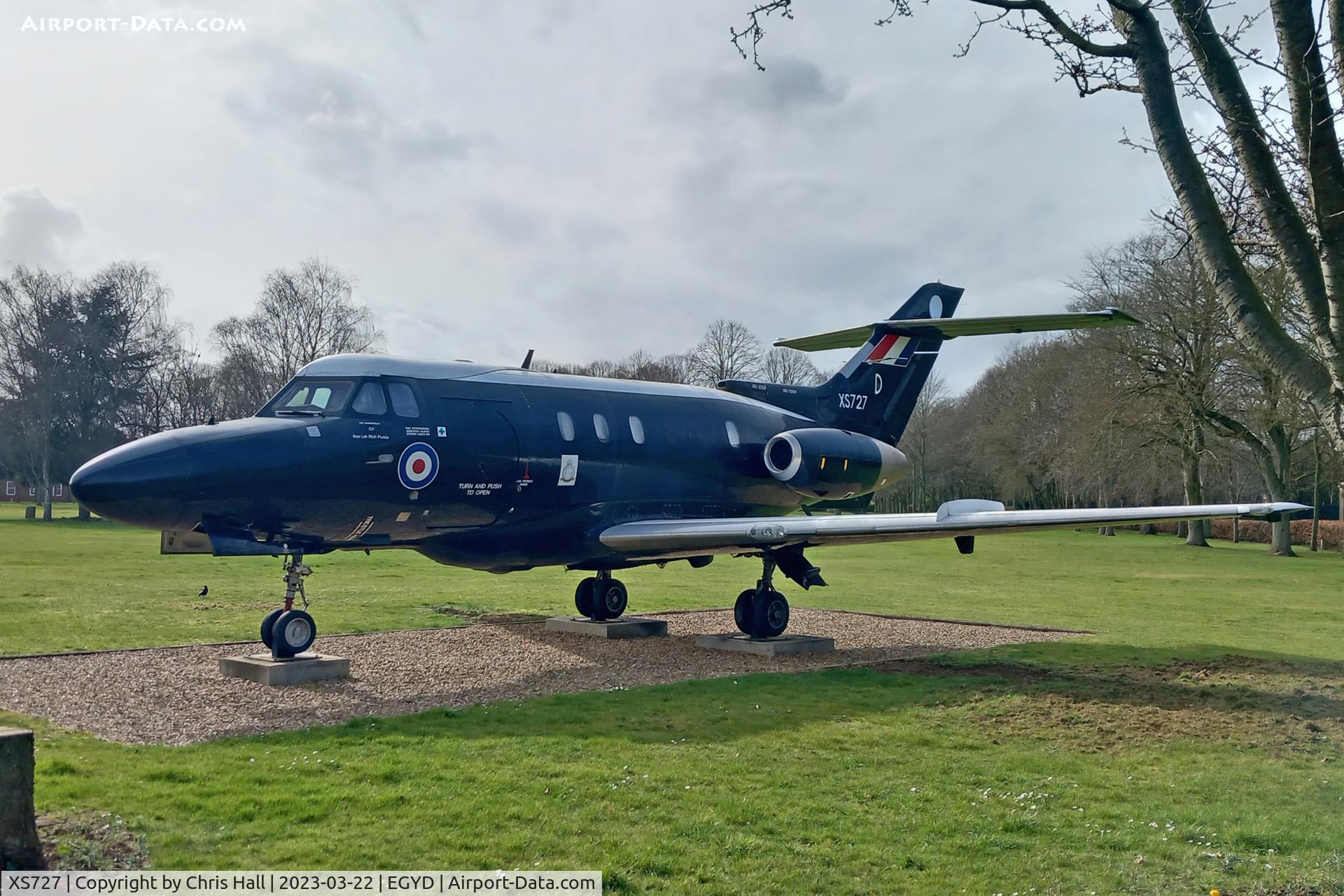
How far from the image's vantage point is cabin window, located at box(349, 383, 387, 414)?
1223 cm

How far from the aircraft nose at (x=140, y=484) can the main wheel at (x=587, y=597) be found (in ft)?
22.5

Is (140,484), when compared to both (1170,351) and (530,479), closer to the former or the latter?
(530,479)

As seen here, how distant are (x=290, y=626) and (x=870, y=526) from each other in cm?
691

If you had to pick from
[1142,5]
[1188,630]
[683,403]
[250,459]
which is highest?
[1142,5]

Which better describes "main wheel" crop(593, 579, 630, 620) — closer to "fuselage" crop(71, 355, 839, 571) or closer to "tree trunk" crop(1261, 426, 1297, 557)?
"fuselage" crop(71, 355, 839, 571)

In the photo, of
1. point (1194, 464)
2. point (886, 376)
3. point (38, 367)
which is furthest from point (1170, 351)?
point (38, 367)

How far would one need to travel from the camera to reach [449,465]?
501 inches

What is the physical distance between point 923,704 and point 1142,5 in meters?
6.96

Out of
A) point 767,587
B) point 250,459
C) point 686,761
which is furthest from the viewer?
point 767,587

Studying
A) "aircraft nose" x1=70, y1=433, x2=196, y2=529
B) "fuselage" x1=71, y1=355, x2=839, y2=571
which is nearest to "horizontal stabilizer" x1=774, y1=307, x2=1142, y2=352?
"fuselage" x1=71, y1=355, x2=839, y2=571

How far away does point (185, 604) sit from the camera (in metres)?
18.2

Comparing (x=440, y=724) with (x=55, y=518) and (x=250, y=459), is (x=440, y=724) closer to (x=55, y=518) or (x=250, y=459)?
(x=250, y=459)


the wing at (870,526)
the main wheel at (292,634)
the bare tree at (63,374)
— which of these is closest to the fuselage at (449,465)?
the wing at (870,526)

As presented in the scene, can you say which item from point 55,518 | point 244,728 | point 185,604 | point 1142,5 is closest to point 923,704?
point 244,728
